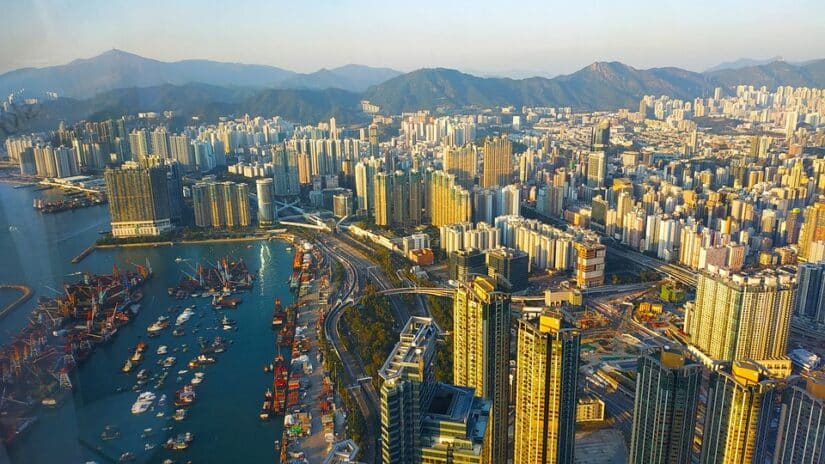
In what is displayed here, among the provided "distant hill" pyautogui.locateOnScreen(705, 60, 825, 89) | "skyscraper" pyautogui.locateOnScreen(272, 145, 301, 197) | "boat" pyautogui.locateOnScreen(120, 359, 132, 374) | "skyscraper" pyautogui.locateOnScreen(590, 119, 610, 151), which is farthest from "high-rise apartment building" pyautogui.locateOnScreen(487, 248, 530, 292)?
"distant hill" pyautogui.locateOnScreen(705, 60, 825, 89)

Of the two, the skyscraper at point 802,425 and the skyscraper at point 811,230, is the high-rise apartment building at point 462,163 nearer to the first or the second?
the skyscraper at point 811,230

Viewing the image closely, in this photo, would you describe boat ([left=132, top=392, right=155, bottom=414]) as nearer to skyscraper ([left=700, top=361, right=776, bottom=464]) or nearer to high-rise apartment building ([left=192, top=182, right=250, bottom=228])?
skyscraper ([left=700, top=361, right=776, bottom=464])

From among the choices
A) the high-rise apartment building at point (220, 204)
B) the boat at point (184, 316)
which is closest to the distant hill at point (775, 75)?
the high-rise apartment building at point (220, 204)

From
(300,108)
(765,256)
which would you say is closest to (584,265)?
(765,256)

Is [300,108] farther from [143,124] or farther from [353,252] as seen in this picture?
[353,252]

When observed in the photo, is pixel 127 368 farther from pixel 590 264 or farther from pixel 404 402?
pixel 590 264
